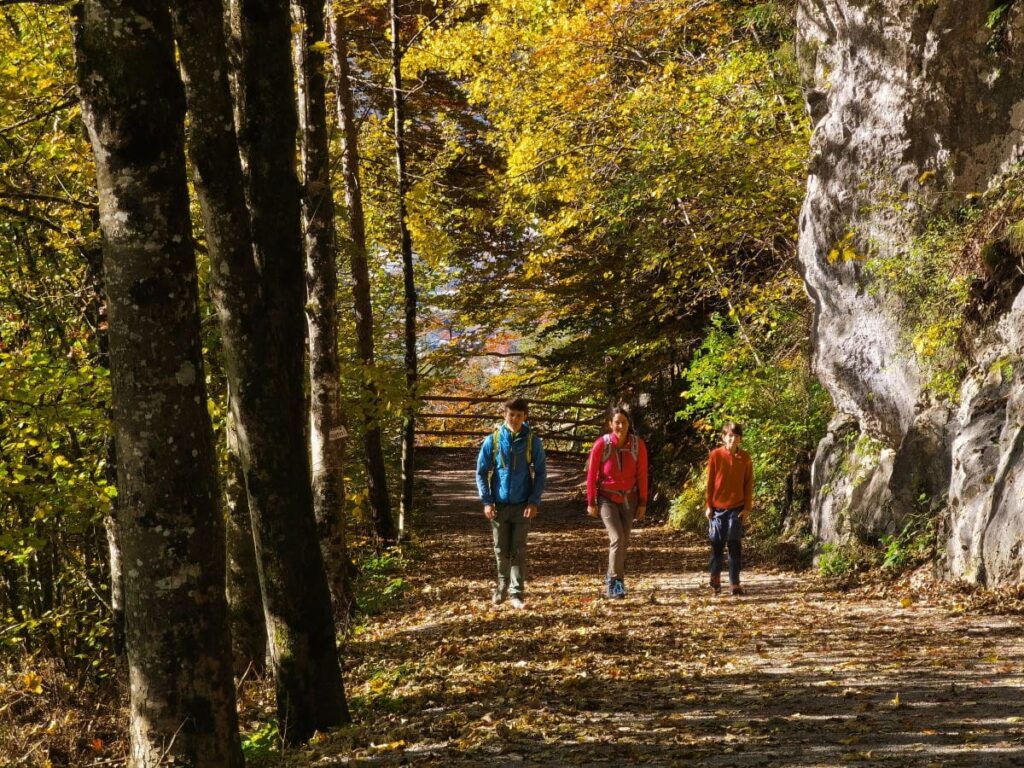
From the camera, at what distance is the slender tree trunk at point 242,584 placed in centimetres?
899

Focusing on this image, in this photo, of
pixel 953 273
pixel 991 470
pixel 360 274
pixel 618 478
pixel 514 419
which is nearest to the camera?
pixel 991 470

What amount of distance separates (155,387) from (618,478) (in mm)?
6667

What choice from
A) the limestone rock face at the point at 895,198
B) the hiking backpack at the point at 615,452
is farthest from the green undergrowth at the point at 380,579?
the limestone rock face at the point at 895,198

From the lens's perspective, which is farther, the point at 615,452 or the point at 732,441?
the point at 732,441

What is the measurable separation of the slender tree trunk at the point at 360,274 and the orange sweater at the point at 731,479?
4.51m

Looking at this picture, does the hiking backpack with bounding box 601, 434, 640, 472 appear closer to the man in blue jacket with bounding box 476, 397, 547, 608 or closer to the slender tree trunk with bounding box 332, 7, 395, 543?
the man in blue jacket with bounding box 476, 397, 547, 608

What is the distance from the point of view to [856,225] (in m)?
12.6

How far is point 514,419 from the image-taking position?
32.1 ft

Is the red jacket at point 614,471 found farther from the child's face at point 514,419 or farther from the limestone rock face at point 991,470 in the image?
the limestone rock face at point 991,470

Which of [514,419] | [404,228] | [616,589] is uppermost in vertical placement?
[404,228]

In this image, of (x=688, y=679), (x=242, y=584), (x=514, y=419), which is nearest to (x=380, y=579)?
(x=242, y=584)

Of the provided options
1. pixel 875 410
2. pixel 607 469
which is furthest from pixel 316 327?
pixel 875 410

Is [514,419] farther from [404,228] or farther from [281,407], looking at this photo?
[404,228]

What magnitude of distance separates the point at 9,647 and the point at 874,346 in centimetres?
1223
